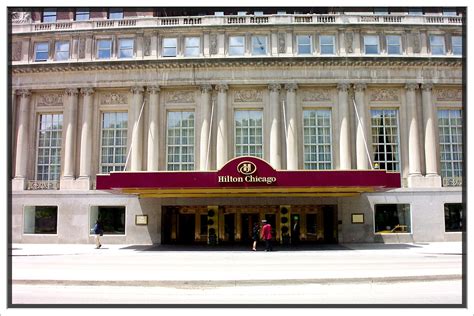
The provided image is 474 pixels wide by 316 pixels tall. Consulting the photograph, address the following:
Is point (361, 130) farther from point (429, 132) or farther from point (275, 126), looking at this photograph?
point (275, 126)

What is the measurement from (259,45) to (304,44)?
3.11m

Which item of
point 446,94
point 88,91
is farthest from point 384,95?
point 88,91

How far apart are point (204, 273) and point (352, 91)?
18.1 m

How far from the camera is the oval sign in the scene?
20938 mm

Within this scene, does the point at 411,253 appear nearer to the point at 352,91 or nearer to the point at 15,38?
the point at 352,91

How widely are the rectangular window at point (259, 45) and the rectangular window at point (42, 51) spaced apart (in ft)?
48.1

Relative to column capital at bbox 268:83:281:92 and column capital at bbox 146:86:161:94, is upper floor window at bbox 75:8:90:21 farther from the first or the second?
column capital at bbox 268:83:281:92

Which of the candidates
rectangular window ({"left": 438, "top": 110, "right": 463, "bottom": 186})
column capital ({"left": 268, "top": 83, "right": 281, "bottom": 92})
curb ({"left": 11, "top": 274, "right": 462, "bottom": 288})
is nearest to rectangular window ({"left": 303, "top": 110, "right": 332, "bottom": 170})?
column capital ({"left": 268, "top": 83, "right": 281, "bottom": 92})

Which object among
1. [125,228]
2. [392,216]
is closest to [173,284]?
[125,228]

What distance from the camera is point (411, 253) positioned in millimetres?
19906

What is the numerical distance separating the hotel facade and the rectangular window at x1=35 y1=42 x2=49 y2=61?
0.10 m

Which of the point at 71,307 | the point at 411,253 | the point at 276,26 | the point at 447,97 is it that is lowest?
the point at 411,253

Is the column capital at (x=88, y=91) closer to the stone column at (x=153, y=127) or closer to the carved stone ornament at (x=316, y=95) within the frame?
the stone column at (x=153, y=127)

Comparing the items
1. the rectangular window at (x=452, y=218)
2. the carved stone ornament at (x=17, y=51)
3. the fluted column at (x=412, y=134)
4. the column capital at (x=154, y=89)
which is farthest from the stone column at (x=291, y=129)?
the carved stone ornament at (x=17, y=51)
